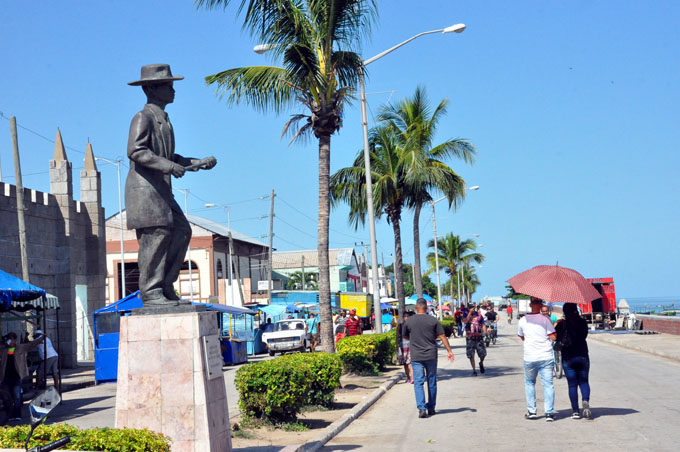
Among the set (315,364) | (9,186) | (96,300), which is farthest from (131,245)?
(315,364)

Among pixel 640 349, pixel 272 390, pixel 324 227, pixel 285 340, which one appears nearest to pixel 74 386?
pixel 324 227

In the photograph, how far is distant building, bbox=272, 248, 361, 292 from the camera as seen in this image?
318 feet

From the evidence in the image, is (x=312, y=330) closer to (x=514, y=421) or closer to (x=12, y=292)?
(x=12, y=292)

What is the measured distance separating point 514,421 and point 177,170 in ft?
21.3

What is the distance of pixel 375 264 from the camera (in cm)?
2552

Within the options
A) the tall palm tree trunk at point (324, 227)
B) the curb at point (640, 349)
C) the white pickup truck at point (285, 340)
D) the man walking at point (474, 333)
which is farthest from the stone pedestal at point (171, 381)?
the white pickup truck at point (285, 340)

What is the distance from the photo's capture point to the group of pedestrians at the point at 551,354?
11.5 m

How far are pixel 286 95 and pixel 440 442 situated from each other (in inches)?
355

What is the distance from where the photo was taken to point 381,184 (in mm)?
28969

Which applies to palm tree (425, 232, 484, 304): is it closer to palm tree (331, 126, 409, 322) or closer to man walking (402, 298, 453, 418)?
palm tree (331, 126, 409, 322)

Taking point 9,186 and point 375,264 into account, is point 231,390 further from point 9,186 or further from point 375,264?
point 9,186

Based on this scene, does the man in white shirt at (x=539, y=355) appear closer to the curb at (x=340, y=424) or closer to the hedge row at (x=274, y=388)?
the curb at (x=340, y=424)

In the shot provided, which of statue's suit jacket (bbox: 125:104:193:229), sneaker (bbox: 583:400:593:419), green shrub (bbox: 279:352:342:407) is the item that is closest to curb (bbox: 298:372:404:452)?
green shrub (bbox: 279:352:342:407)

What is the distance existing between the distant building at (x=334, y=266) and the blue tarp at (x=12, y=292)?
76.8 metres
